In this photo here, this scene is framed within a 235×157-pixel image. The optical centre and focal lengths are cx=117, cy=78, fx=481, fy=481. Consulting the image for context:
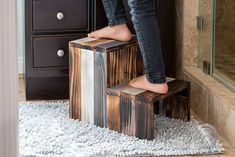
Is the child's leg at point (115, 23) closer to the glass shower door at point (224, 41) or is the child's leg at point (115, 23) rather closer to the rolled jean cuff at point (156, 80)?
the rolled jean cuff at point (156, 80)

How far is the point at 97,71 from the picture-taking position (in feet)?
6.45

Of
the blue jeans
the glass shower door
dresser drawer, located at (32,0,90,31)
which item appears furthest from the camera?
dresser drawer, located at (32,0,90,31)

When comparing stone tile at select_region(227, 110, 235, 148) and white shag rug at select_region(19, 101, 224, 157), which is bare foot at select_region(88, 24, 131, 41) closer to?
white shag rug at select_region(19, 101, 224, 157)

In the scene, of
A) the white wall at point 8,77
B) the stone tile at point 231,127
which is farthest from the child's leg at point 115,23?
the white wall at point 8,77

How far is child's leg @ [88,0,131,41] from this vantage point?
2.11 meters

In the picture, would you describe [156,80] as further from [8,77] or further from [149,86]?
[8,77]

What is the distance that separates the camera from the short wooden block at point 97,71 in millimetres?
1946

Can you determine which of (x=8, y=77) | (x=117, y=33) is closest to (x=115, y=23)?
(x=117, y=33)

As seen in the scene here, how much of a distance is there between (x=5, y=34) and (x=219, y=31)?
67.7 inches

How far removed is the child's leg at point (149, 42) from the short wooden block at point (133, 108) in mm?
47

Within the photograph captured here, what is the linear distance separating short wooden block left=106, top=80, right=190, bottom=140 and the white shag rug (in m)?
0.03

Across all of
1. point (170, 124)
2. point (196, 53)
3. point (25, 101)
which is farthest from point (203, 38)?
point (25, 101)

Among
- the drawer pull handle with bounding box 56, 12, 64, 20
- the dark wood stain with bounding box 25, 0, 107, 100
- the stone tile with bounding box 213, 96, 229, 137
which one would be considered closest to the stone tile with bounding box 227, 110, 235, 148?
the stone tile with bounding box 213, 96, 229, 137

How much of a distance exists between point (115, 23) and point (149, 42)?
31 centimetres
